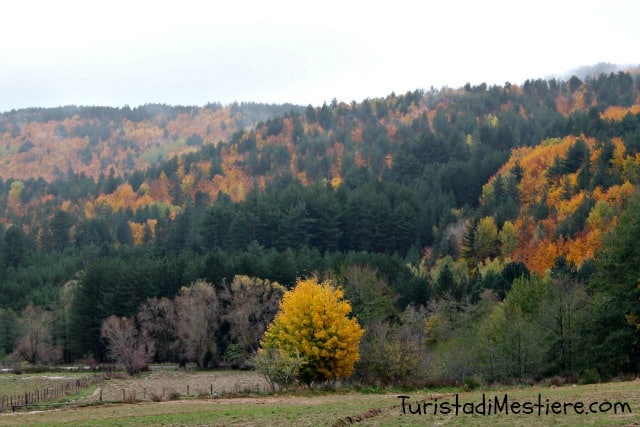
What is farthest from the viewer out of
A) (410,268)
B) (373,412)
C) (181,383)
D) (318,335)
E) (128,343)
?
(410,268)

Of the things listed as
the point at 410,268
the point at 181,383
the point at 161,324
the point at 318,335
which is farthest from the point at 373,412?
the point at 410,268

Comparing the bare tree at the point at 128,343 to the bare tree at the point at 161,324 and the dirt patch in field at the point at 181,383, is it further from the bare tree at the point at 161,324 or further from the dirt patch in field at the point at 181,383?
the dirt patch in field at the point at 181,383

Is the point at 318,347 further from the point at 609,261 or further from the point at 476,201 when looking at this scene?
the point at 476,201

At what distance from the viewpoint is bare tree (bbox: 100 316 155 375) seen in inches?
3228

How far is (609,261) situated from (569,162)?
327 feet

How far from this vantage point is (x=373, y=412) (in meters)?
32.3

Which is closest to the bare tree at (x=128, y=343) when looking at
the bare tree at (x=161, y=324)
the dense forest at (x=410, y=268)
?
the bare tree at (x=161, y=324)

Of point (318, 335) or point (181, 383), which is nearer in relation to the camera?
point (318, 335)

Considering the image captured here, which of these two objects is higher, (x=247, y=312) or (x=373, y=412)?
(x=373, y=412)

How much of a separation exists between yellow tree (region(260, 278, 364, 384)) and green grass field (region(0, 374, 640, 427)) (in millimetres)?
11781

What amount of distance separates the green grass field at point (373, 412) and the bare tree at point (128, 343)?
3946 cm

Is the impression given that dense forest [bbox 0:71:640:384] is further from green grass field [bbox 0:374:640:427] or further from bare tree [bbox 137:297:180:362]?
green grass field [bbox 0:374:640:427]

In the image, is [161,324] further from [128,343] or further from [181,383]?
[181,383]

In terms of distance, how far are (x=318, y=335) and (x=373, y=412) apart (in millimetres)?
23588
